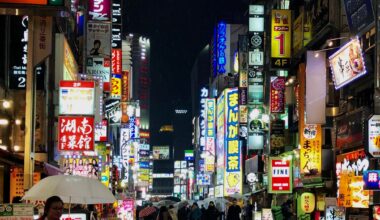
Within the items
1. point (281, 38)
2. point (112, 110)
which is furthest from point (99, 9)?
point (112, 110)

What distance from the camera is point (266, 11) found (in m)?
38.2

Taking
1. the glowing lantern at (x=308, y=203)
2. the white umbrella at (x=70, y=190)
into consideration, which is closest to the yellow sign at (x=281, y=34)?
the glowing lantern at (x=308, y=203)

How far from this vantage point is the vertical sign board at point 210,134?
63.1m

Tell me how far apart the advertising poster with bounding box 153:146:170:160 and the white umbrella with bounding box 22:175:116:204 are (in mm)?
160293

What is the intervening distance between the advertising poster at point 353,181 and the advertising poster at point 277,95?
1122 centimetres

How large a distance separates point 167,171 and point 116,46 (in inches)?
5460

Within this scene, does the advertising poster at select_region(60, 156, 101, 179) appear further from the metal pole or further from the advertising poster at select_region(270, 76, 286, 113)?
the advertising poster at select_region(270, 76, 286, 113)

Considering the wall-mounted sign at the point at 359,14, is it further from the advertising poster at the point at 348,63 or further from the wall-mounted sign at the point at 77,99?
the wall-mounted sign at the point at 77,99

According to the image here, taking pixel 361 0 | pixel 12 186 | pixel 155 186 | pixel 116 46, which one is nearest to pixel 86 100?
pixel 12 186

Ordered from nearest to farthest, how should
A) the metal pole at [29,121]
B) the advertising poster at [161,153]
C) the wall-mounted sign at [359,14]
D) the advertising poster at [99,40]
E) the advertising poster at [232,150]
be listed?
the metal pole at [29,121] < the wall-mounted sign at [359,14] < the advertising poster at [99,40] < the advertising poster at [232,150] < the advertising poster at [161,153]

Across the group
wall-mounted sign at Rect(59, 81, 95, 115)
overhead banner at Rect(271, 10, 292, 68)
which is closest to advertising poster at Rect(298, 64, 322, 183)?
overhead banner at Rect(271, 10, 292, 68)

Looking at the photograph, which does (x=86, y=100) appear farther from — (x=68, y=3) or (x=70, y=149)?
(x=68, y=3)

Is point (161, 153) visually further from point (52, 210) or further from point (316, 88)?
point (52, 210)

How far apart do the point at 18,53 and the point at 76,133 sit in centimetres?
260
